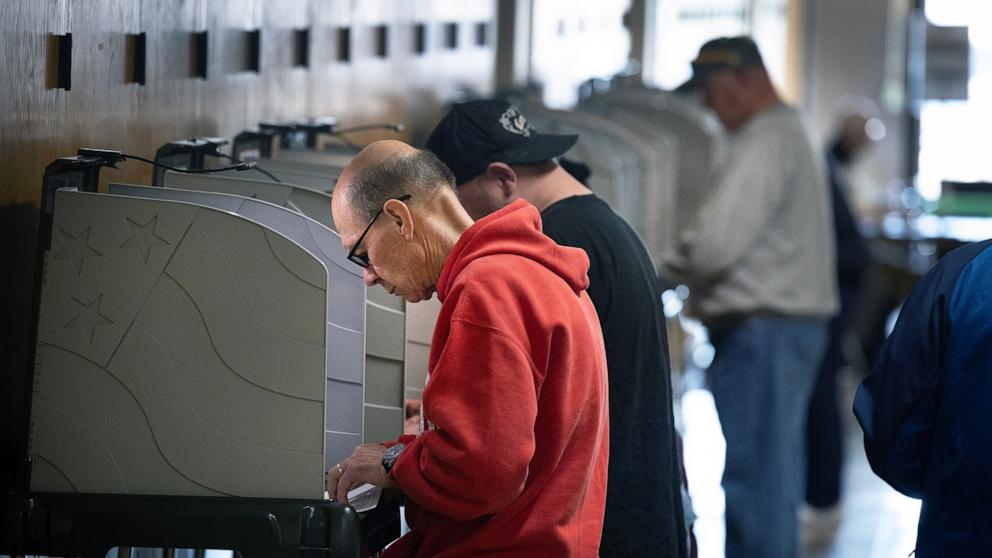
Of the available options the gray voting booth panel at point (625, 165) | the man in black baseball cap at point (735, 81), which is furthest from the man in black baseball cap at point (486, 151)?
the man in black baseball cap at point (735, 81)

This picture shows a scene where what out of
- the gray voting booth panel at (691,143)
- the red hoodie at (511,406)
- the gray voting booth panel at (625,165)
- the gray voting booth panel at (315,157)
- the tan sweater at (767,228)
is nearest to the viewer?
the red hoodie at (511,406)

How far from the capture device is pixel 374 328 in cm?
199

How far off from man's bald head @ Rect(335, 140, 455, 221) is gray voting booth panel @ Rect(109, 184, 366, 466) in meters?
0.13

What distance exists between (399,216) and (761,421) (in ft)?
7.68

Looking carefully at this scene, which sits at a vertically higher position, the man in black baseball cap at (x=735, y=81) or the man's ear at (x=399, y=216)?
the man in black baseball cap at (x=735, y=81)

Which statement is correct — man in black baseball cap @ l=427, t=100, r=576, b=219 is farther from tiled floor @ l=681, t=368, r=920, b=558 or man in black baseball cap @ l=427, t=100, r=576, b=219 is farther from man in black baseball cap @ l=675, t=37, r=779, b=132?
tiled floor @ l=681, t=368, r=920, b=558

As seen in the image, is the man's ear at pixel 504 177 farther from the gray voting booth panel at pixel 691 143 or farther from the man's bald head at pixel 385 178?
the gray voting booth panel at pixel 691 143

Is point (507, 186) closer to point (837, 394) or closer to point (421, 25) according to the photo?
point (421, 25)

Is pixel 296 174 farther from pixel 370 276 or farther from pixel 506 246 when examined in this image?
pixel 506 246

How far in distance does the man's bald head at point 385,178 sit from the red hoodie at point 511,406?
0.33ft

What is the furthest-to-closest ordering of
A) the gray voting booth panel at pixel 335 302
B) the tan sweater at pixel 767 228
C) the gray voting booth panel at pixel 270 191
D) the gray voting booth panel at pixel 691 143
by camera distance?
the gray voting booth panel at pixel 691 143
the tan sweater at pixel 767 228
the gray voting booth panel at pixel 270 191
the gray voting booth panel at pixel 335 302

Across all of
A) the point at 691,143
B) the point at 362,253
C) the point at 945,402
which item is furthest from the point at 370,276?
the point at 691,143

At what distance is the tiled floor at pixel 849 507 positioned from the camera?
4.80m

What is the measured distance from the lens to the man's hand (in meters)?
1.69
